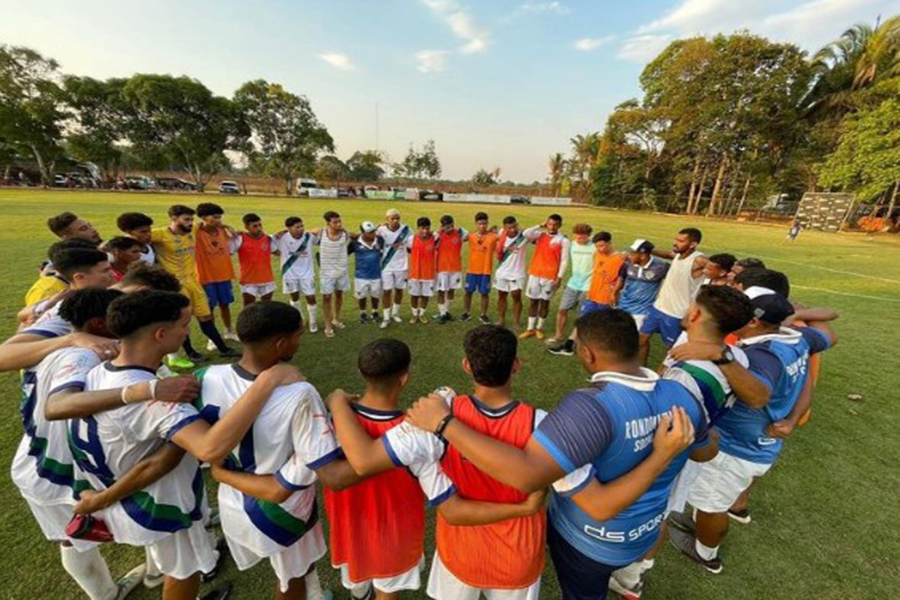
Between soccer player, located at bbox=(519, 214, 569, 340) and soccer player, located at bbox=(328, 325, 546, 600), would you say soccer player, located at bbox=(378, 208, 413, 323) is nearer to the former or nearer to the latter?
soccer player, located at bbox=(519, 214, 569, 340)

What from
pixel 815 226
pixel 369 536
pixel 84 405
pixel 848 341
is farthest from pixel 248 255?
pixel 815 226

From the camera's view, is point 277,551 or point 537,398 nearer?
point 277,551

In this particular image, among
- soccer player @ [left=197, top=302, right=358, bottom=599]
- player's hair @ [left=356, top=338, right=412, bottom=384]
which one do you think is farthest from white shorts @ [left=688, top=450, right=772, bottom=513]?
soccer player @ [left=197, top=302, right=358, bottom=599]

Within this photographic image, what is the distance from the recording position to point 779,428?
2629 mm

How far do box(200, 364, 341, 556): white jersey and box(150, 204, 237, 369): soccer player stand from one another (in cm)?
455

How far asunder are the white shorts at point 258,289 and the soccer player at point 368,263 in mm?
1549

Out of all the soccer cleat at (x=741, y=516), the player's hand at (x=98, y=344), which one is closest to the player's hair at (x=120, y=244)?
the player's hand at (x=98, y=344)

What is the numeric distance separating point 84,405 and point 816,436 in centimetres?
681

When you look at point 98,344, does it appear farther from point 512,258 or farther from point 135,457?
point 512,258

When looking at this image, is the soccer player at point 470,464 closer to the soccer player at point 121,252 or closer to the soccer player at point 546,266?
the soccer player at point 121,252

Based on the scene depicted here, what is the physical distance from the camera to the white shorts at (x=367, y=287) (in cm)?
738

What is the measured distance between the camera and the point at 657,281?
19.6 feet

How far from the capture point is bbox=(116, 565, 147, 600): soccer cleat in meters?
2.46

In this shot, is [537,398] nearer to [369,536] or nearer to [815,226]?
[369,536]
